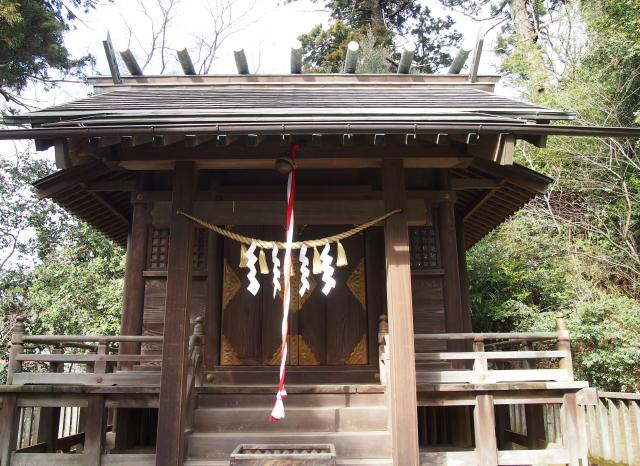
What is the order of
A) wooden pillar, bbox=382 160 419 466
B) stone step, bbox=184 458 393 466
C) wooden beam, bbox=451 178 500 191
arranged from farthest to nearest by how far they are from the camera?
wooden beam, bbox=451 178 500 191 → stone step, bbox=184 458 393 466 → wooden pillar, bbox=382 160 419 466

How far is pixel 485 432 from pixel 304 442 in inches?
82.1

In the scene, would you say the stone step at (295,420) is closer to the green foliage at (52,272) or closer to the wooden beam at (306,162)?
the wooden beam at (306,162)

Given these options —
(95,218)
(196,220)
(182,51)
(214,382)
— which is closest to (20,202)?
(95,218)

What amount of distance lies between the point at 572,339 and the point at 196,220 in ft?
29.7

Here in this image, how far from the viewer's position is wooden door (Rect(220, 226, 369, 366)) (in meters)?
7.27

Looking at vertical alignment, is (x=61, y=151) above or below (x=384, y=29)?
below

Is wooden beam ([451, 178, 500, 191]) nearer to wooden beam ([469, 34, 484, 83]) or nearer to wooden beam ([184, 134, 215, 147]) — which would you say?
wooden beam ([469, 34, 484, 83])

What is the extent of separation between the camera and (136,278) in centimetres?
735

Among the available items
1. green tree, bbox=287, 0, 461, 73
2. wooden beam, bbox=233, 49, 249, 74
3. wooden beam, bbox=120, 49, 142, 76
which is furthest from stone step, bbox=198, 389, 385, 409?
green tree, bbox=287, 0, 461, 73

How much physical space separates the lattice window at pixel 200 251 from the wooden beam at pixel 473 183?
3.83 meters

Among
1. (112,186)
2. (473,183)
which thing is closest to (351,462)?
(473,183)

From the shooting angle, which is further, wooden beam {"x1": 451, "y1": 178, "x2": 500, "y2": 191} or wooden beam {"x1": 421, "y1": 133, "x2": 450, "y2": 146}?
wooden beam {"x1": 451, "y1": 178, "x2": 500, "y2": 191}

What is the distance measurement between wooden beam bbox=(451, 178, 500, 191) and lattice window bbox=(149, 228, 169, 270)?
4490 mm

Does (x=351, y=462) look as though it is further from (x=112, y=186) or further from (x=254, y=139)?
(x=112, y=186)
